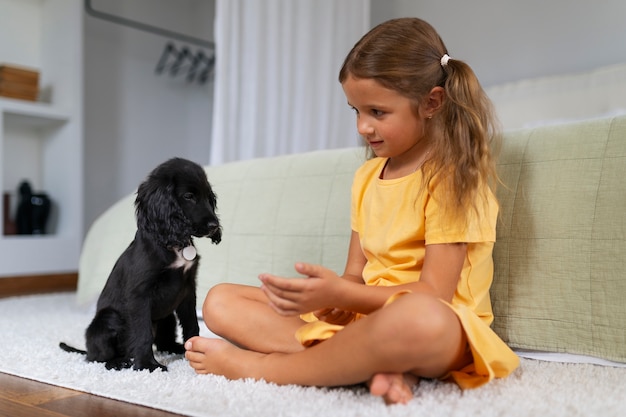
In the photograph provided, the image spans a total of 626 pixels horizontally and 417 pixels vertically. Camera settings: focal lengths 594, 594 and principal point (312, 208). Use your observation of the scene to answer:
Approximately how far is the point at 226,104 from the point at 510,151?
151cm

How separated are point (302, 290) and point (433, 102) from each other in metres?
0.46

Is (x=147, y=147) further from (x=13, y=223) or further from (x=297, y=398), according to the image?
(x=297, y=398)

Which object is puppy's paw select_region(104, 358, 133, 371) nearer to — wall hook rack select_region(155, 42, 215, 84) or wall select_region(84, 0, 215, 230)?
wall select_region(84, 0, 215, 230)

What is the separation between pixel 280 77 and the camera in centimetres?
259

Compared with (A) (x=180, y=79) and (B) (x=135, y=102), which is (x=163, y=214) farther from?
(A) (x=180, y=79)

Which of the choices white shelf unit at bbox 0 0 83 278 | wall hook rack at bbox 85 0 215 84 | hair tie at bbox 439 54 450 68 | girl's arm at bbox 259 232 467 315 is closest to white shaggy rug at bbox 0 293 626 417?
girl's arm at bbox 259 232 467 315

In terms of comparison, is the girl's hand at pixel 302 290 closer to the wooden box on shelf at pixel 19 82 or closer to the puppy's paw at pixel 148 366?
the puppy's paw at pixel 148 366

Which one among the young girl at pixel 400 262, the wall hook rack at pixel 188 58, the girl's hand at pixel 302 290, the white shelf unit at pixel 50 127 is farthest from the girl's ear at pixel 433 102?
the wall hook rack at pixel 188 58

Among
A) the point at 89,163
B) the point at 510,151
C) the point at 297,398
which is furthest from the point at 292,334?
the point at 89,163

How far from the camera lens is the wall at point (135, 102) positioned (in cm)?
378

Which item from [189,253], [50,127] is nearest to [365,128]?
[189,253]

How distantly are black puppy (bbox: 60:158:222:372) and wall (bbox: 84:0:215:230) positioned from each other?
2.81 meters

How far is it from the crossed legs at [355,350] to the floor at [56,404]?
189mm

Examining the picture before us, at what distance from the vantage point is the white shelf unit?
3.32 metres
